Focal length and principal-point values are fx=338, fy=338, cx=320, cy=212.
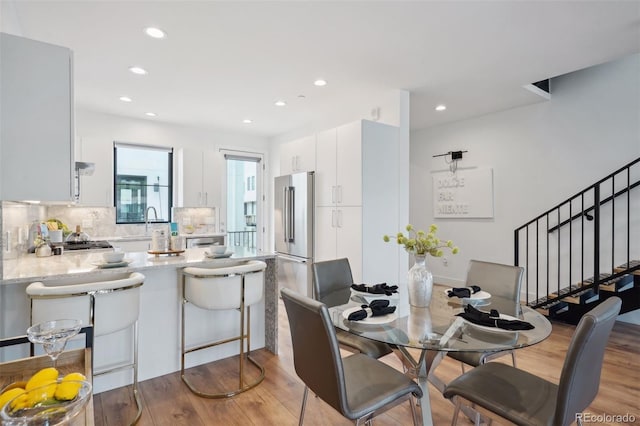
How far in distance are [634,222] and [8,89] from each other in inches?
219

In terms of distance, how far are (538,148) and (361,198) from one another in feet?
8.83

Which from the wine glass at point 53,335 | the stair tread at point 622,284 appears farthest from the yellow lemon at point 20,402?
the stair tread at point 622,284

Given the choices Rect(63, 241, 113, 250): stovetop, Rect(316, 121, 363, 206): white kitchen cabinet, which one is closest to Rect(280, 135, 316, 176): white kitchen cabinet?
Rect(316, 121, 363, 206): white kitchen cabinet

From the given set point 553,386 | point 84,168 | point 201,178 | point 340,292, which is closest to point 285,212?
point 201,178

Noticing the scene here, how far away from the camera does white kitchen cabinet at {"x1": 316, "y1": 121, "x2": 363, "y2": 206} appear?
3.66 meters

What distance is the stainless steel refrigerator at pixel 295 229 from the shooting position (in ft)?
13.8

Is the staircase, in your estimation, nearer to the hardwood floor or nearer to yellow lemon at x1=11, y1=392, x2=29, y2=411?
the hardwood floor

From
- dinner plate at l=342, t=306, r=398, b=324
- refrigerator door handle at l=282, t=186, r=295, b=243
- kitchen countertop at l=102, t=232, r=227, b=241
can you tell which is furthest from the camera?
kitchen countertop at l=102, t=232, r=227, b=241

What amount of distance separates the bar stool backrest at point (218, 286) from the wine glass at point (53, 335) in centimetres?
113

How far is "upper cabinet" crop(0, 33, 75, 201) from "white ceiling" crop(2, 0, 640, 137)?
0.63m

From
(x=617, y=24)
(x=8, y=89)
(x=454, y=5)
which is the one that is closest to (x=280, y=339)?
(x=8, y=89)

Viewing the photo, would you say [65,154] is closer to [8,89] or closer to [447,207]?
[8,89]

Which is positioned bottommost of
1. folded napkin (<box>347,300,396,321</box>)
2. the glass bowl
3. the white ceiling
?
folded napkin (<box>347,300,396,321</box>)

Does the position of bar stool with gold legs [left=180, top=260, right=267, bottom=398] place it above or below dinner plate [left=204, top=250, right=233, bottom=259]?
below
